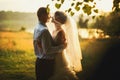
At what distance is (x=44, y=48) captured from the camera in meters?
5.92

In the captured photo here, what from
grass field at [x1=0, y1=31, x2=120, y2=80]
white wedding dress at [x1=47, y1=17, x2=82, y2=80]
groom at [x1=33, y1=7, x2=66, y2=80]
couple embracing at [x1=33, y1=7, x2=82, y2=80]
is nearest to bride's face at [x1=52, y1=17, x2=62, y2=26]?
couple embracing at [x1=33, y1=7, x2=82, y2=80]

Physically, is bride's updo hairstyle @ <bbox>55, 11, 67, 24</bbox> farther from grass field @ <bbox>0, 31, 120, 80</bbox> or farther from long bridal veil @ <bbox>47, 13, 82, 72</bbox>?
grass field @ <bbox>0, 31, 120, 80</bbox>

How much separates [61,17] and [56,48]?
0.59 metres

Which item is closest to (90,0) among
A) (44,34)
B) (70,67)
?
(44,34)

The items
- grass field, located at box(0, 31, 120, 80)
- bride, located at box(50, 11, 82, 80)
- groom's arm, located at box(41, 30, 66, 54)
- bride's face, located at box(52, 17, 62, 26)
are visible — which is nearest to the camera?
groom's arm, located at box(41, 30, 66, 54)

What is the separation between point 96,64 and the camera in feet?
31.2

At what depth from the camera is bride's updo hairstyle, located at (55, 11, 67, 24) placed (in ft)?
20.9

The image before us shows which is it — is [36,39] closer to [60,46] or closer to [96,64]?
[60,46]

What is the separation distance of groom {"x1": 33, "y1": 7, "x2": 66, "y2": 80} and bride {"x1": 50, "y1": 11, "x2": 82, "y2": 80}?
0.13 m

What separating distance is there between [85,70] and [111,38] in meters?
0.99

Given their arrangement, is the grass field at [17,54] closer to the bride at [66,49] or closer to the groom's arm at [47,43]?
the bride at [66,49]

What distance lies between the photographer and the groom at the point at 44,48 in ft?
19.4

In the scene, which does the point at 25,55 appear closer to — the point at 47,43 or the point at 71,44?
the point at 71,44

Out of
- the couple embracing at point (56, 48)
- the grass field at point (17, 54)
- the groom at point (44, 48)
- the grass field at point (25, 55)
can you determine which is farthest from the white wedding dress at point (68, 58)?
the grass field at point (17, 54)
